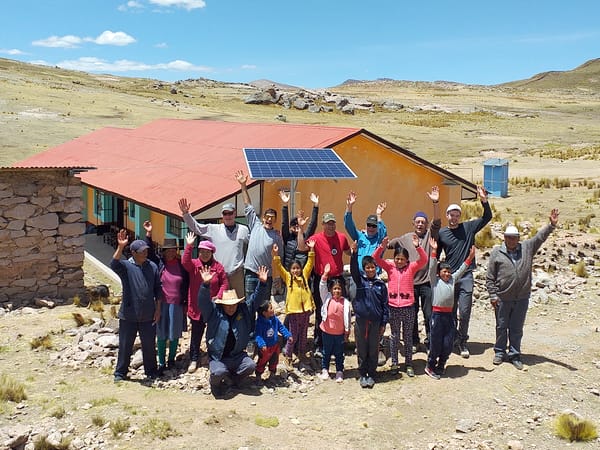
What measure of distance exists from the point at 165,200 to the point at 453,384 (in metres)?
7.63

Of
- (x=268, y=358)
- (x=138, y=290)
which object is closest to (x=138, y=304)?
(x=138, y=290)

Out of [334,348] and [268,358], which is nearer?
[268,358]

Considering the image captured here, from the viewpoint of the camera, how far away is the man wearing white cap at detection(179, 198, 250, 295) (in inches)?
329

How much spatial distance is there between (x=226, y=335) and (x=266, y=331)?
20.6 inches

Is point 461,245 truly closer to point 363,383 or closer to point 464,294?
point 464,294

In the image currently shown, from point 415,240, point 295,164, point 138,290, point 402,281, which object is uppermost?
point 295,164

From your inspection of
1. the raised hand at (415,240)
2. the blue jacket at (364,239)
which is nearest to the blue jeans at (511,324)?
the raised hand at (415,240)

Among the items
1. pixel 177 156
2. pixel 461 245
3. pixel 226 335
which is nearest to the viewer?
pixel 226 335

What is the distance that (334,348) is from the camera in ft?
25.8

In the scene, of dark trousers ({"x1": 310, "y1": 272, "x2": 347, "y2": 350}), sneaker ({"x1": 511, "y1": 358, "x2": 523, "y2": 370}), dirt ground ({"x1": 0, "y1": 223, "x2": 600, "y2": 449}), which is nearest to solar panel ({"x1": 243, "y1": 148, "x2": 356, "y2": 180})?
dark trousers ({"x1": 310, "y1": 272, "x2": 347, "y2": 350})

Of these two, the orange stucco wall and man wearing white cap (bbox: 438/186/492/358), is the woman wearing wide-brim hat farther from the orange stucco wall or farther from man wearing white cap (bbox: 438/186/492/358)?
the orange stucco wall

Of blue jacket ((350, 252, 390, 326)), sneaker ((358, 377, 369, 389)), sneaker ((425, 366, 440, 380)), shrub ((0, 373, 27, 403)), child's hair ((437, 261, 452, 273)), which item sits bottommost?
shrub ((0, 373, 27, 403))

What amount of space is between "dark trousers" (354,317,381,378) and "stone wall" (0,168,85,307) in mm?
6227

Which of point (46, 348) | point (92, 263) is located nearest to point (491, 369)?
point (46, 348)
